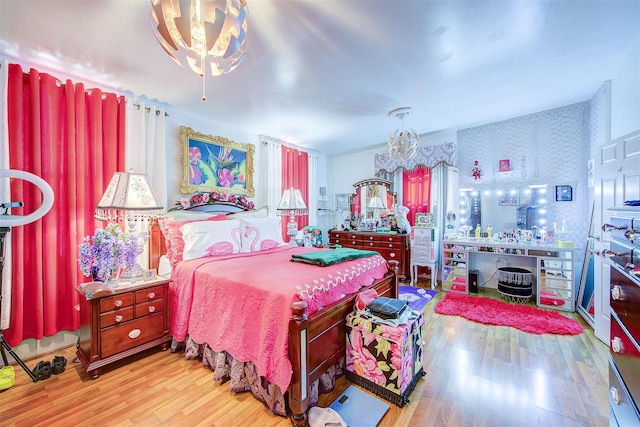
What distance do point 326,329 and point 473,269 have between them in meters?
3.32

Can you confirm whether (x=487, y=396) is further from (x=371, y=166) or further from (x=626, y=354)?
(x=371, y=166)

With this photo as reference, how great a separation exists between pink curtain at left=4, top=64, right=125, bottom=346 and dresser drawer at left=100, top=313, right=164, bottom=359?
0.75 meters

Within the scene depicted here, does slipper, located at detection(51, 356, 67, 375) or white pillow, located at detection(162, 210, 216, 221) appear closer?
slipper, located at detection(51, 356, 67, 375)

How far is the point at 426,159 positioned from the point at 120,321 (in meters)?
4.64

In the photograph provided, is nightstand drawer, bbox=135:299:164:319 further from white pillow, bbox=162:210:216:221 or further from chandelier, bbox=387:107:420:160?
chandelier, bbox=387:107:420:160

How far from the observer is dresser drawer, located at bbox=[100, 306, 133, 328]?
202cm

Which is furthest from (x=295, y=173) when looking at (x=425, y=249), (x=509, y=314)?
(x=509, y=314)

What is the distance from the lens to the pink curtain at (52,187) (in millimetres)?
2148

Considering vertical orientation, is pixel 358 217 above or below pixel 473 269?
above

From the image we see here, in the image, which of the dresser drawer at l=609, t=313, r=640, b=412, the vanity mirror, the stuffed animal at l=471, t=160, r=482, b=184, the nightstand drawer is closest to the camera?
the dresser drawer at l=609, t=313, r=640, b=412

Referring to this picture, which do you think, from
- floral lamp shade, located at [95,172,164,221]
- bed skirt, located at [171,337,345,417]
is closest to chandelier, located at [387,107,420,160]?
bed skirt, located at [171,337,345,417]

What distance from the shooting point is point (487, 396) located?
5.84ft

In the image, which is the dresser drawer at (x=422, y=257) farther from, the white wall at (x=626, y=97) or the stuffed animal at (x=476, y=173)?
the white wall at (x=626, y=97)

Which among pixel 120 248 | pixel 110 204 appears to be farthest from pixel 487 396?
pixel 110 204
